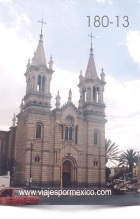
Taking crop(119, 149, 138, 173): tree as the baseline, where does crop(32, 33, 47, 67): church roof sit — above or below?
above

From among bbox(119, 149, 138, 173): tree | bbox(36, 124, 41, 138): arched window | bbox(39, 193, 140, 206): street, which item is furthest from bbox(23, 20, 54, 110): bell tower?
bbox(39, 193, 140, 206): street

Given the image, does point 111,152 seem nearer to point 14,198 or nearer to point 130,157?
point 130,157

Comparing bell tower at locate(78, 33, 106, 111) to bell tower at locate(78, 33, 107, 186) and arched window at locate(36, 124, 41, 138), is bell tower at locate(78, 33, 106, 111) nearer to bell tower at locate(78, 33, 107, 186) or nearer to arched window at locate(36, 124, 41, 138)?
bell tower at locate(78, 33, 107, 186)

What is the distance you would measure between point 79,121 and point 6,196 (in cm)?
3201

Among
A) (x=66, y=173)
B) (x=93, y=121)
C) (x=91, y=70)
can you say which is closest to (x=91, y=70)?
(x=91, y=70)

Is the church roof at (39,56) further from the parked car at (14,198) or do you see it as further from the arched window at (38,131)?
the parked car at (14,198)

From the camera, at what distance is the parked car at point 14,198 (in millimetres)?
11874

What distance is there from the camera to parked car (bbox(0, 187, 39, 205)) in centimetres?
1187

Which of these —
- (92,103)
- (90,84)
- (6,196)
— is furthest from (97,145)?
(6,196)

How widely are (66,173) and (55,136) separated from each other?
6.44m

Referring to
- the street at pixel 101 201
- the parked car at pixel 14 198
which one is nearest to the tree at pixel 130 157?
the street at pixel 101 201

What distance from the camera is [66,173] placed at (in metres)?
41.7

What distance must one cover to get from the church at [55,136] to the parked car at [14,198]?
2504 cm

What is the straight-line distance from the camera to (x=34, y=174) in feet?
125
